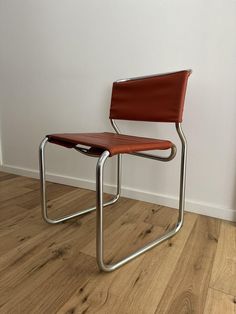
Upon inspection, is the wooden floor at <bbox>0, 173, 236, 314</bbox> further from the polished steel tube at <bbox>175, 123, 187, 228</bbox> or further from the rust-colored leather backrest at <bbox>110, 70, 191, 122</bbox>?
the rust-colored leather backrest at <bbox>110, 70, 191, 122</bbox>

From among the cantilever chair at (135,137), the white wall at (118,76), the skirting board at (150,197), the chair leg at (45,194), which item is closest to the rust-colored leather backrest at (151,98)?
the cantilever chair at (135,137)

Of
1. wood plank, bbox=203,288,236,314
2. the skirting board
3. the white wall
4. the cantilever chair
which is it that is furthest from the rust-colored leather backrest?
wood plank, bbox=203,288,236,314

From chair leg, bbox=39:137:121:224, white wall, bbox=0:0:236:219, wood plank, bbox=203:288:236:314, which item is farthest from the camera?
white wall, bbox=0:0:236:219

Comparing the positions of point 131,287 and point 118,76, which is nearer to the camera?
point 131,287

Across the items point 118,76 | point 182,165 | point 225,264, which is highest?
point 118,76

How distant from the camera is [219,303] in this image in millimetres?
581

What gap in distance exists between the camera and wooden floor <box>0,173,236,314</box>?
576 mm

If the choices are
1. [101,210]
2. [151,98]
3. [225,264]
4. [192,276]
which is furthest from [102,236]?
[151,98]

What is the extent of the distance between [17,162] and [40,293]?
124cm

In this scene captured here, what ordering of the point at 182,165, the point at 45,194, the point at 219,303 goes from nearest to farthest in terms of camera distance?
the point at 219,303
the point at 182,165
the point at 45,194

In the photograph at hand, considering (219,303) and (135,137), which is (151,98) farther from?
(219,303)

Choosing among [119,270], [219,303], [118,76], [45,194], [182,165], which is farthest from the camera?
[118,76]

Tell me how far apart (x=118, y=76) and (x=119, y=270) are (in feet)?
2.97

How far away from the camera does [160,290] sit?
0.62 meters
